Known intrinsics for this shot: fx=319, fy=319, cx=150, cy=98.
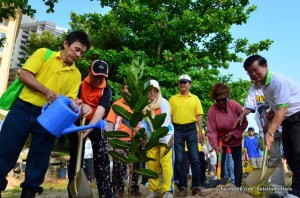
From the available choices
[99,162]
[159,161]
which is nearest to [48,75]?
[99,162]

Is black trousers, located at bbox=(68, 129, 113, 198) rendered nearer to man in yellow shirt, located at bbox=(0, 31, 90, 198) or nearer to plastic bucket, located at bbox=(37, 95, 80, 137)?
man in yellow shirt, located at bbox=(0, 31, 90, 198)

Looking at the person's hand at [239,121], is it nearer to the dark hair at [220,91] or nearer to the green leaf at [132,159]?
the dark hair at [220,91]

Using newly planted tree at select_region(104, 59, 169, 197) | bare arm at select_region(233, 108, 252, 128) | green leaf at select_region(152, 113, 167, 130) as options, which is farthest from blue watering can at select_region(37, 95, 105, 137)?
bare arm at select_region(233, 108, 252, 128)

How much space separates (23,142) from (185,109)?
9.02 ft

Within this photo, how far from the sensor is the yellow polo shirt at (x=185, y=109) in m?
4.90

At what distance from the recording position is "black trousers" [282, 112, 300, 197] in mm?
3168

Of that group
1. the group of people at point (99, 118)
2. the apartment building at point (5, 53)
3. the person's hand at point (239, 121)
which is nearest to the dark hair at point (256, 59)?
the group of people at point (99, 118)

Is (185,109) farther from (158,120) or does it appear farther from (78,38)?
(158,120)

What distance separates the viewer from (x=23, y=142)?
277cm

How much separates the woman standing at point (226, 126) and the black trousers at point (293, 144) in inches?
54.1

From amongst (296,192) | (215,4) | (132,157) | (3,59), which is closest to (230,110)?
(296,192)

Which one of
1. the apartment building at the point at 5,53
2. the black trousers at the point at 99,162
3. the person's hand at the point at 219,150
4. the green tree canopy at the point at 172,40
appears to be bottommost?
the black trousers at the point at 99,162

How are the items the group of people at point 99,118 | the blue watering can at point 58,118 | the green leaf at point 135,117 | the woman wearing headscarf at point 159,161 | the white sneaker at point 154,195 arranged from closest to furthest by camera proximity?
the green leaf at point 135,117 → the blue watering can at point 58,118 → the group of people at point 99,118 → the woman wearing headscarf at point 159,161 → the white sneaker at point 154,195

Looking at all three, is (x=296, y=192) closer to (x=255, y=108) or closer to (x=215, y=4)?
(x=255, y=108)
